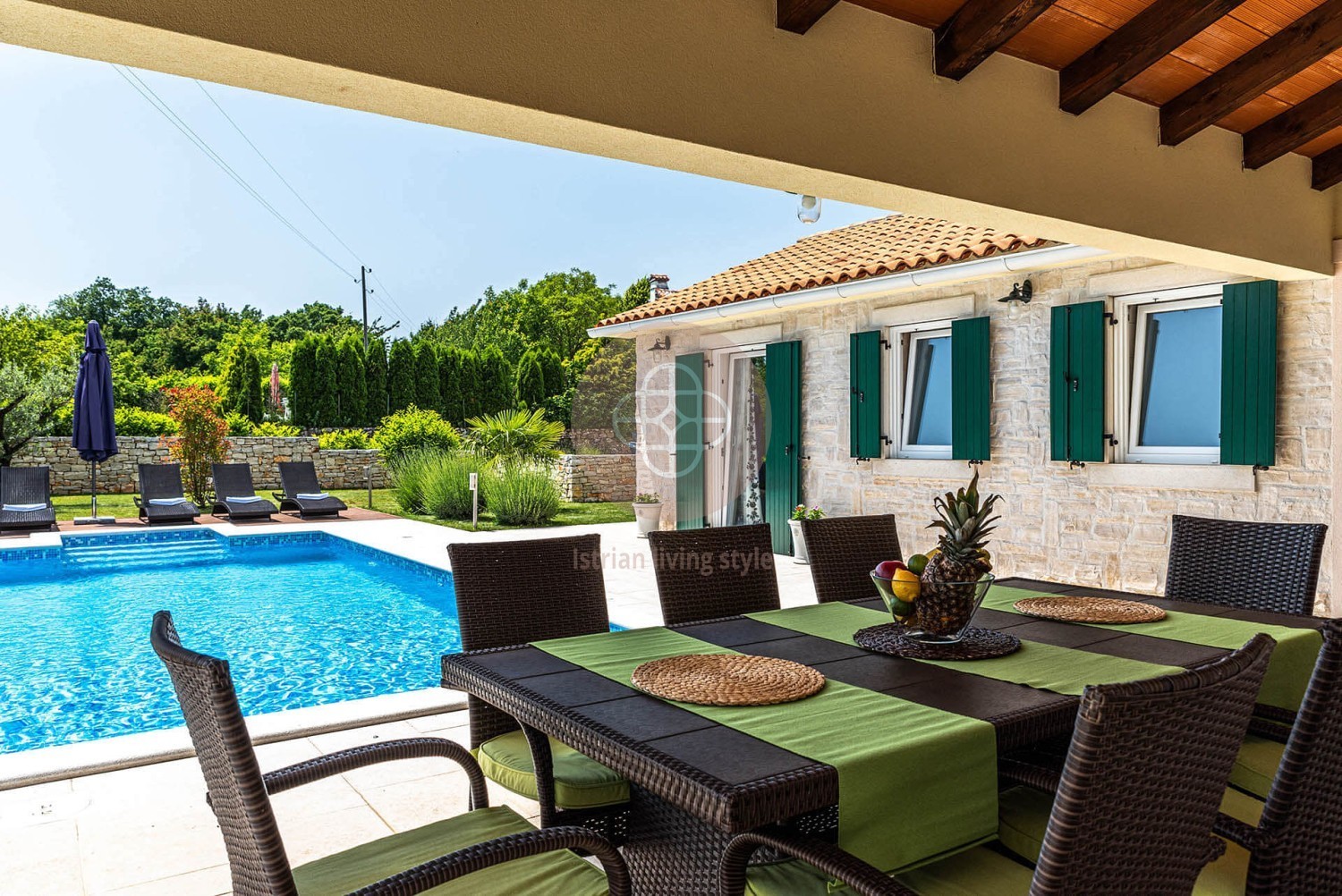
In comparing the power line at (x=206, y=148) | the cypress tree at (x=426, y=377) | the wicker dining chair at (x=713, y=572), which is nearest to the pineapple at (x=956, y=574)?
the wicker dining chair at (x=713, y=572)

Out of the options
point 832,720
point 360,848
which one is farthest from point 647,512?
point 832,720

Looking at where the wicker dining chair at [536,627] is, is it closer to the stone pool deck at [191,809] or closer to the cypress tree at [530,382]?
the stone pool deck at [191,809]

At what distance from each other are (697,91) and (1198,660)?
212cm

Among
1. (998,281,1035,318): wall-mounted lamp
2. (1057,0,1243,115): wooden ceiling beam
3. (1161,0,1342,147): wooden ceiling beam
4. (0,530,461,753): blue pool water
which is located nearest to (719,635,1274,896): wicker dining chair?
(1057,0,1243,115): wooden ceiling beam

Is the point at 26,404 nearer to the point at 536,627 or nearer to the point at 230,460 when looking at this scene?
the point at 230,460

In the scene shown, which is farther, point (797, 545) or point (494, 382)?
point (494, 382)

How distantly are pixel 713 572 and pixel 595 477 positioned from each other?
42.7 ft

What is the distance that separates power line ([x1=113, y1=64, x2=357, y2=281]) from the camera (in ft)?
114

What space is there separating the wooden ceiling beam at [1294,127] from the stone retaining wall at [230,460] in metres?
14.8

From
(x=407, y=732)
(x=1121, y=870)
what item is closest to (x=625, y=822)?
(x=1121, y=870)

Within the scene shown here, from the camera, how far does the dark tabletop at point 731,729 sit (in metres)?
1.54

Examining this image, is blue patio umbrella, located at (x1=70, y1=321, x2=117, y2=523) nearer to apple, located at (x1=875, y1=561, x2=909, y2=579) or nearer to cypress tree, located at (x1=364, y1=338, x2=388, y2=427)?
cypress tree, located at (x1=364, y1=338, x2=388, y2=427)

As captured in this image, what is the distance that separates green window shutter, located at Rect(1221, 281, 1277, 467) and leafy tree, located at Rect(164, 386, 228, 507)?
14.0m

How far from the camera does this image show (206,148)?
3869 centimetres
